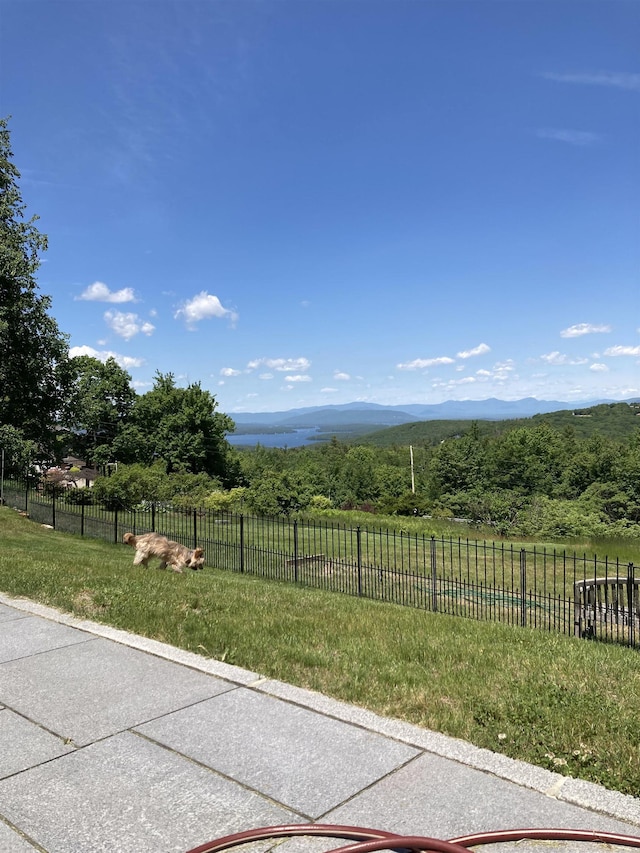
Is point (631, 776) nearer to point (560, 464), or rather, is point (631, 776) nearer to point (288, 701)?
point (288, 701)

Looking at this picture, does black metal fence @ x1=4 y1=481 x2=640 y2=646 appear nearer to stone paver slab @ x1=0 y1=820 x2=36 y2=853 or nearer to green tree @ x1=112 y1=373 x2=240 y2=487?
stone paver slab @ x1=0 y1=820 x2=36 y2=853

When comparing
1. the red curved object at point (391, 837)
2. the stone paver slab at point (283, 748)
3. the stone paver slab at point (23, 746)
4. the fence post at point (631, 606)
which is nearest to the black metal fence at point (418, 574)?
the fence post at point (631, 606)

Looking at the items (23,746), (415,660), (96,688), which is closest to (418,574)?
(415,660)

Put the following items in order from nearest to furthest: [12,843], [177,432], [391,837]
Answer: [391,837], [12,843], [177,432]

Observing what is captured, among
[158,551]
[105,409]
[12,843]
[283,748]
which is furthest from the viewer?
[105,409]

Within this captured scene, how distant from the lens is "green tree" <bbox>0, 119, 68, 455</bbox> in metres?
28.3

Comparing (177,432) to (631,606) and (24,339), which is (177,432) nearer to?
(24,339)

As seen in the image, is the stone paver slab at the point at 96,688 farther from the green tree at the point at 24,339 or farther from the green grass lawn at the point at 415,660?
the green tree at the point at 24,339

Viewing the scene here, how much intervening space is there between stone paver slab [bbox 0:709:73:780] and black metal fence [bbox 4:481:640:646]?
7708 mm

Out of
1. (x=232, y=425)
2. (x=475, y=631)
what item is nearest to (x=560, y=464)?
(x=232, y=425)

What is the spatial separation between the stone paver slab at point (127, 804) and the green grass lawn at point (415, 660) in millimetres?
1296

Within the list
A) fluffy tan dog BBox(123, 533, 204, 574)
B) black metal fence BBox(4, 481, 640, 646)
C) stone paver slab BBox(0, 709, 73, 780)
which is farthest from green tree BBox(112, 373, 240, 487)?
stone paver slab BBox(0, 709, 73, 780)

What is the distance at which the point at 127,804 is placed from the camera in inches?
106

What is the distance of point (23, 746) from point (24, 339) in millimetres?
30624
